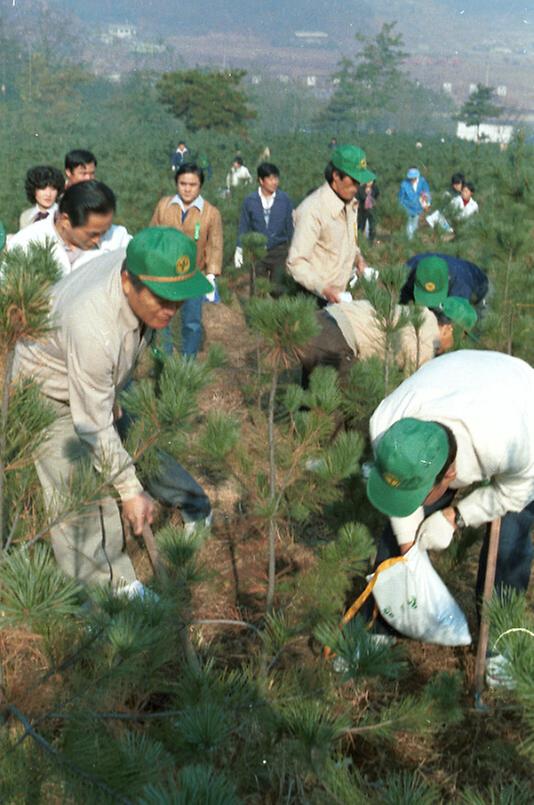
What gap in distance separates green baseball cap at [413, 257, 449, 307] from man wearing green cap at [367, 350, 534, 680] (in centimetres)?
99

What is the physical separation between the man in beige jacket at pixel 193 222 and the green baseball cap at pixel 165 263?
9.21 ft

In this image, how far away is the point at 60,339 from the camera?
226 cm

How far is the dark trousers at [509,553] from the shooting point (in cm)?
250

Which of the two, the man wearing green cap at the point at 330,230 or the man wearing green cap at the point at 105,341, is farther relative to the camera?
the man wearing green cap at the point at 330,230

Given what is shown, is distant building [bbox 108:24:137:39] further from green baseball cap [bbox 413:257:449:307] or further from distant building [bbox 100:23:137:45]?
green baseball cap [bbox 413:257:449:307]

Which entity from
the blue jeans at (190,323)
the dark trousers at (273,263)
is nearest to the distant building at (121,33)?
the dark trousers at (273,263)

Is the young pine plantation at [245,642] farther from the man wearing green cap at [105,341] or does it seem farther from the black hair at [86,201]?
the black hair at [86,201]

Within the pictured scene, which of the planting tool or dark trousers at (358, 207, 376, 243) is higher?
the planting tool

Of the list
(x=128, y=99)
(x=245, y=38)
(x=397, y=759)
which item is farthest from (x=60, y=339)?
(x=245, y=38)

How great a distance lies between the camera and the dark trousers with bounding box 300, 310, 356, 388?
340 cm

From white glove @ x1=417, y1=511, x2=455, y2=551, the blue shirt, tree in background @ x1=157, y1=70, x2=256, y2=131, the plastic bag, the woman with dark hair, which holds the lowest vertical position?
tree in background @ x1=157, y1=70, x2=256, y2=131

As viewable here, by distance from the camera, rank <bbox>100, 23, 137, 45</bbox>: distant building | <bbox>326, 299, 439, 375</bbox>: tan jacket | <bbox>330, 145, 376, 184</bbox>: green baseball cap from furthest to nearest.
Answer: <bbox>100, 23, 137, 45</bbox>: distant building → <bbox>330, 145, 376, 184</bbox>: green baseball cap → <bbox>326, 299, 439, 375</bbox>: tan jacket

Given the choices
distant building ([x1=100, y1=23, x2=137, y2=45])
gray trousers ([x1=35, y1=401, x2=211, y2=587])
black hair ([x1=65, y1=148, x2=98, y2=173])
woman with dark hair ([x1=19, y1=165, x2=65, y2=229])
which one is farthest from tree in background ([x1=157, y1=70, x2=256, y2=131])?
distant building ([x1=100, y1=23, x2=137, y2=45])

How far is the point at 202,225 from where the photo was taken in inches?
195
